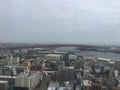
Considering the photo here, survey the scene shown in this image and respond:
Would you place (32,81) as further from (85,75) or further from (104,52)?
(104,52)

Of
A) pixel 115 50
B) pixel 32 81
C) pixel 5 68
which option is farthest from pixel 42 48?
pixel 32 81

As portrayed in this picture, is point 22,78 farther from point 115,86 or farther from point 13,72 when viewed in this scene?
point 115,86

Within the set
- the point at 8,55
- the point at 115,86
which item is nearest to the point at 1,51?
the point at 8,55

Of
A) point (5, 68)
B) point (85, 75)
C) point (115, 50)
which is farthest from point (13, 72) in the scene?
point (115, 50)

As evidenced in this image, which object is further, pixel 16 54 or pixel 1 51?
pixel 16 54

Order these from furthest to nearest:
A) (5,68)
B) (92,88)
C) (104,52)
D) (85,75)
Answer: (104,52) → (5,68) → (85,75) → (92,88)

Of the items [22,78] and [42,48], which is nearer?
[22,78]

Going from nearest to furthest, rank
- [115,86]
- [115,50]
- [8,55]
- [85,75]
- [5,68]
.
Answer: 1. [115,86]
2. [85,75]
3. [5,68]
4. [8,55]
5. [115,50]

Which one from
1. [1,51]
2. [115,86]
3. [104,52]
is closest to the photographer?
[115,86]

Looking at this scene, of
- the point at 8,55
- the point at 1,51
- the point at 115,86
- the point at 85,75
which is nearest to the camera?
the point at 115,86
